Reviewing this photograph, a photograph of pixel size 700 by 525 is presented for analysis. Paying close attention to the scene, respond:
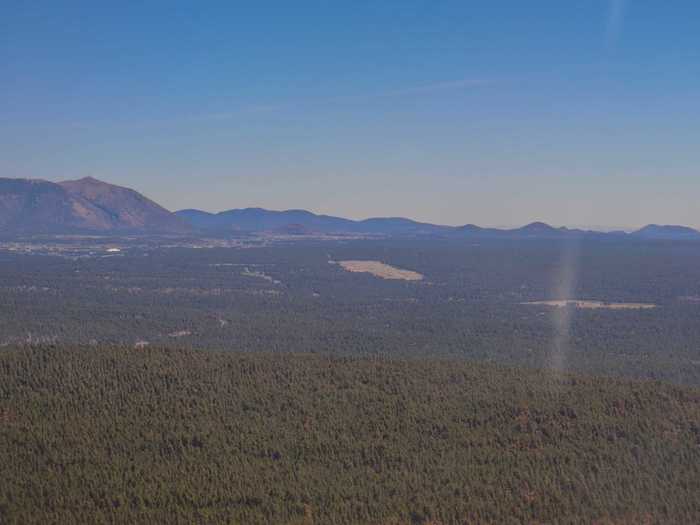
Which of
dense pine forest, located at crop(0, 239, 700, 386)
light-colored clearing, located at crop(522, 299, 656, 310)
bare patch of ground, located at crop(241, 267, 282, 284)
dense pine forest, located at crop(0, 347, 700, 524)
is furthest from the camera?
bare patch of ground, located at crop(241, 267, 282, 284)

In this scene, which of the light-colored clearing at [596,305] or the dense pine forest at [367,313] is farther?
the light-colored clearing at [596,305]

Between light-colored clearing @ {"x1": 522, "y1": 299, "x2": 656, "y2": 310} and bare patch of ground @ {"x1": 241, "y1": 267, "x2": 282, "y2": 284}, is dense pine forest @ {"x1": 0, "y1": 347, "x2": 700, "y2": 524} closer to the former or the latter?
light-colored clearing @ {"x1": 522, "y1": 299, "x2": 656, "y2": 310}

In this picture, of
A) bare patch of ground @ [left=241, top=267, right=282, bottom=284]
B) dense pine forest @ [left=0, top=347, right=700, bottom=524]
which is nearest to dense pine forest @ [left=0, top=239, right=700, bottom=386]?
bare patch of ground @ [left=241, top=267, right=282, bottom=284]

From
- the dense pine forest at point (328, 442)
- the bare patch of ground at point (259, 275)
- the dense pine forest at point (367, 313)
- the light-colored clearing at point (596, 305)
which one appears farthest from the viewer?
the bare patch of ground at point (259, 275)

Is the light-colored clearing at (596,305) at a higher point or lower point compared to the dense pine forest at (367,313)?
higher

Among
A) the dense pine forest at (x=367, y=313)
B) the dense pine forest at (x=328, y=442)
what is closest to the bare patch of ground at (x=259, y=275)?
the dense pine forest at (x=367, y=313)

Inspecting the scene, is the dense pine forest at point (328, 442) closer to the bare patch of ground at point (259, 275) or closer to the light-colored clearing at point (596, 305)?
the light-colored clearing at point (596, 305)

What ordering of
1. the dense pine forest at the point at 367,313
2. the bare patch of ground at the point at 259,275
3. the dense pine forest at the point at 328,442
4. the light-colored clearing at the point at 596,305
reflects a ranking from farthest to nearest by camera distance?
1. the bare patch of ground at the point at 259,275
2. the light-colored clearing at the point at 596,305
3. the dense pine forest at the point at 367,313
4. the dense pine forest at the point at 328,442

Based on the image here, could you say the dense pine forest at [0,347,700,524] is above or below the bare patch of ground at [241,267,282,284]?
above
